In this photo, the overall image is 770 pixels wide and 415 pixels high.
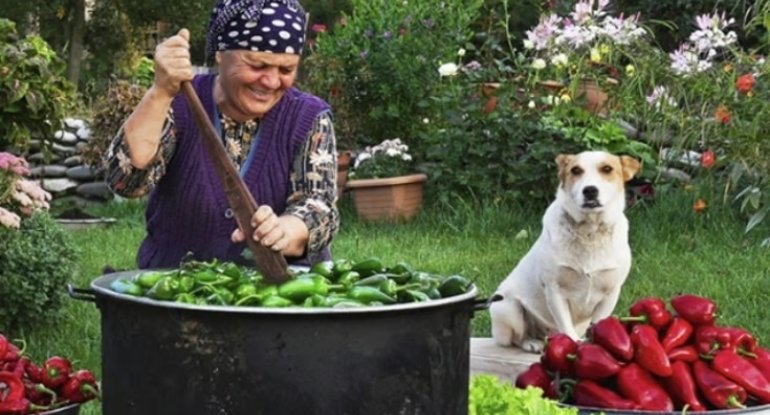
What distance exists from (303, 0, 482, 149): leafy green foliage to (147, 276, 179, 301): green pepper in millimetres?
6995

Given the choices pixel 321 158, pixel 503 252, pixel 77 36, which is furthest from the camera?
pixel 77 36

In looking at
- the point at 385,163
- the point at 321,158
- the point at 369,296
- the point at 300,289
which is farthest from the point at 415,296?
the point at 385,163

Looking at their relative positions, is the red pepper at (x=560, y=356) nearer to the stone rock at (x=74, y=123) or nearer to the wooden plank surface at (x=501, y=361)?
the wooden plank surface at (x=501, y=361)

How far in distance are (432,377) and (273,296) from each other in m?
0.32

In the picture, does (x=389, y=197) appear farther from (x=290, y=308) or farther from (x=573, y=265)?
(x=290, y=308)

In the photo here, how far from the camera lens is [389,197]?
8.16 meters

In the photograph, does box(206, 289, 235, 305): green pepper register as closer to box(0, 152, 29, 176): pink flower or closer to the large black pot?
the large black pot

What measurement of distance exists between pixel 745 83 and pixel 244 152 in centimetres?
218

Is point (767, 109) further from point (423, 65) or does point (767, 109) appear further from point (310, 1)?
point (310, 1)

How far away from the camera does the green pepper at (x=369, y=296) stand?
2.15 meters

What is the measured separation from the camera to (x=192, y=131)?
320cm

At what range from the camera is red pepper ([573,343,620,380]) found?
2.91m

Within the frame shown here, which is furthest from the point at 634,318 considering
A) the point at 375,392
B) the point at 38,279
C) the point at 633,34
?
the point at 38,279

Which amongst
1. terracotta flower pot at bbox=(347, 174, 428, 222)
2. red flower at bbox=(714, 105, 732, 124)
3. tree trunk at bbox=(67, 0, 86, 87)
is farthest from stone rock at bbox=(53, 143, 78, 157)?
red flower at bbox=(714, 105, 732, 124)
